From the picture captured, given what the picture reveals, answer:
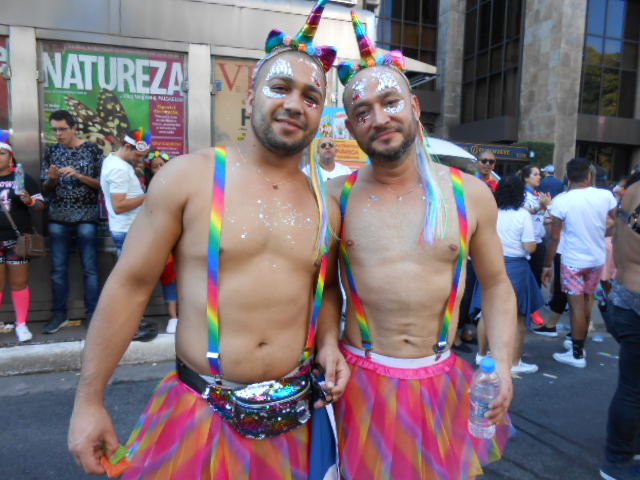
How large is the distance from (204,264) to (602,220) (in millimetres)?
4446

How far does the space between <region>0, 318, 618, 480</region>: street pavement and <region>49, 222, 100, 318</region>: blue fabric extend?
884mm

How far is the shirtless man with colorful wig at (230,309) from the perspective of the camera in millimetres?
1514

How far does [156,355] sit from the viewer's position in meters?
4.51

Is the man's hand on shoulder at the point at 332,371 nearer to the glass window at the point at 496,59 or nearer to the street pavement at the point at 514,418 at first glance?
the street pavement at the point at 514,418

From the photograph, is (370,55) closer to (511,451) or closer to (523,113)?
(511,451)

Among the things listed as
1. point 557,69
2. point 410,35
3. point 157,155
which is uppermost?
point 410,35

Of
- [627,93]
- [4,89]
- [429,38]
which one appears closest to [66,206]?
[4,89]

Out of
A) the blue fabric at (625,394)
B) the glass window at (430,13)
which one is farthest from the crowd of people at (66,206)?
the glass window at (430,13)

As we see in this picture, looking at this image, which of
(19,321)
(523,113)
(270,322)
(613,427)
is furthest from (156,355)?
(523,113)

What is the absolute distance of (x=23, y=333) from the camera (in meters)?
4.43

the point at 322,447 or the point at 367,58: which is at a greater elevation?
the point at 367,58

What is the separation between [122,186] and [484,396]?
385 centimetres

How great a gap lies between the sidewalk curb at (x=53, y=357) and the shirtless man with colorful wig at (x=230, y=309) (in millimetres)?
3009

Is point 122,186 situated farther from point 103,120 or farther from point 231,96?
point 231,96
